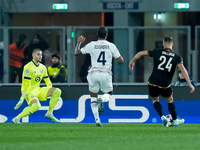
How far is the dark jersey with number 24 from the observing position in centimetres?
1084

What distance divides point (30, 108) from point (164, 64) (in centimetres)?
343

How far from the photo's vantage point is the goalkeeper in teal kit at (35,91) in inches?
501

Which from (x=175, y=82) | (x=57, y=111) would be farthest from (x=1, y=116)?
(x=175, y=82)

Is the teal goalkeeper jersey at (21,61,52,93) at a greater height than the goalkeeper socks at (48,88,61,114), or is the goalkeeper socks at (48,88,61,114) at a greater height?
the teal goalkeeper jersey at (21,61,52,93)

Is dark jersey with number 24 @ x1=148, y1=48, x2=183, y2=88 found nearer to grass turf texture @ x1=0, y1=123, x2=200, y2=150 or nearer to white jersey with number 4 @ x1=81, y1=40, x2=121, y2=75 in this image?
white jersey with number 4 @ x1=81, y1=40, x2=121, y2=75

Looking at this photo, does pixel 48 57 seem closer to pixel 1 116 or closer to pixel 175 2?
pixel 1 116

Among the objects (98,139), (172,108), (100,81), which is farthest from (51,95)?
(98,139)

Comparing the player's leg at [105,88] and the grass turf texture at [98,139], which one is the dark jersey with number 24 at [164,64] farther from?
the grass turf texture at [98,139]

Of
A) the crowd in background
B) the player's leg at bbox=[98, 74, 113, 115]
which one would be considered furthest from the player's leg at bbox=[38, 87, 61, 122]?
the player's leg at bbox=[98, 74, 113, 115]

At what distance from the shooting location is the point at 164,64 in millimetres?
10844

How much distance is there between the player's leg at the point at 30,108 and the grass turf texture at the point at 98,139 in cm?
221

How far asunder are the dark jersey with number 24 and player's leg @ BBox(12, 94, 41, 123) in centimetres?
304

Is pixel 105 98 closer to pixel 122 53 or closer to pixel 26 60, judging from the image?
pixel 122 53

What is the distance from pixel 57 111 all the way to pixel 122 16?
18.4ft
